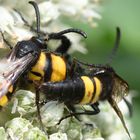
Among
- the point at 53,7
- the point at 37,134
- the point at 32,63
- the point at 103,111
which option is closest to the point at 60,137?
the point at 37,134

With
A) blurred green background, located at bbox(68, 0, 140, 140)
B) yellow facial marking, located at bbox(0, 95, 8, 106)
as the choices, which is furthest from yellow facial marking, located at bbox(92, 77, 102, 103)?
blurred green background, located at bbox(68, 0, 140, 140)

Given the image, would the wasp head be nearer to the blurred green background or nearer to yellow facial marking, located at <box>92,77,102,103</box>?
yellow facial marking, located at <box>92,77,102,103</box>

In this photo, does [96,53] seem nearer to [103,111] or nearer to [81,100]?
[103,111]

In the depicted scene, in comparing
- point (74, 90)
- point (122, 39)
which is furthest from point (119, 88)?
point (122, 39)

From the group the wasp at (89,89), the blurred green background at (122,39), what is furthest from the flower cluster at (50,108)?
the blurred green background at (122,39)

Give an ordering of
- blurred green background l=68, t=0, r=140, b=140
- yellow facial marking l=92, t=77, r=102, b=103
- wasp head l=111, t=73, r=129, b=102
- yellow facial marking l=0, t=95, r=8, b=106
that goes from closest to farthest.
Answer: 1. yellow facial marking l=0, t=95, r=8, b=106
2. yellow facial marking l=92, t=77, r=102, b=103
3. wasp head l=111, t=73, r=129, b=102
4. blurred green background l=68, t=0, r=140, b=140

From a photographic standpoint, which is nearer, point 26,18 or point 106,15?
point 26,18

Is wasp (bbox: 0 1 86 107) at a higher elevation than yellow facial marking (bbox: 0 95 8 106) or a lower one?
higher
